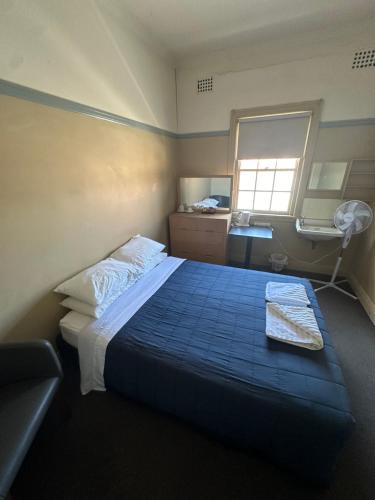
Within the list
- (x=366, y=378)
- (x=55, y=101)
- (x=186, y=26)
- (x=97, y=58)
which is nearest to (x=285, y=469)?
(x=366, y=378)

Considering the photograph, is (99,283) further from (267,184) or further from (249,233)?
(267,184)

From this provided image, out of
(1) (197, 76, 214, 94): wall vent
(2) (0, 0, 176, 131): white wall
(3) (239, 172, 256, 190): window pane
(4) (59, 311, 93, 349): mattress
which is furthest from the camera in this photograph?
(3) (239, 172, 256, 190): window pane

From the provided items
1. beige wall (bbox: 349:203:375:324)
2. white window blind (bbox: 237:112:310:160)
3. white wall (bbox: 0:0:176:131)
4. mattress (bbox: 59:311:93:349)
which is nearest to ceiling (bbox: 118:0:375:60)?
white wall (bbox: 0:0:176:131)

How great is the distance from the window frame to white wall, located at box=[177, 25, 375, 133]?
71 millimetres

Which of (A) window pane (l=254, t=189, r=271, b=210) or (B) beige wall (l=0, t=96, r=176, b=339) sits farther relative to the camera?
(A) window pane (l=254, t=189, r=271, b=210)

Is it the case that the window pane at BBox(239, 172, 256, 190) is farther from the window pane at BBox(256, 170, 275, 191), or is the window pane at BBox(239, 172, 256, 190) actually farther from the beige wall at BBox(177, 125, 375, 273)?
the beige wall at BBox(177, 125, 375, 273)

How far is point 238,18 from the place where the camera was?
203 centimetres

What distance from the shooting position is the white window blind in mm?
→ 2584

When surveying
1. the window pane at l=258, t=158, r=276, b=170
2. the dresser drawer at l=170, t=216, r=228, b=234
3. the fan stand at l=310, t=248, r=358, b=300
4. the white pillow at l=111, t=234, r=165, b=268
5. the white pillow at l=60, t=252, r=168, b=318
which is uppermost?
the window pane at l=258, t=158, r=276, b=170

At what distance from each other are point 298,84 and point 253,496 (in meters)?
3.68

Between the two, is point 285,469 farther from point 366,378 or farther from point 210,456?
point 366,378

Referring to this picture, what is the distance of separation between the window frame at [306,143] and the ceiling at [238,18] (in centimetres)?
67

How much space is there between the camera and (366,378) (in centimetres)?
158

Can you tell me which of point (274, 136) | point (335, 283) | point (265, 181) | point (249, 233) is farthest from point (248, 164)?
point (335, 283)
